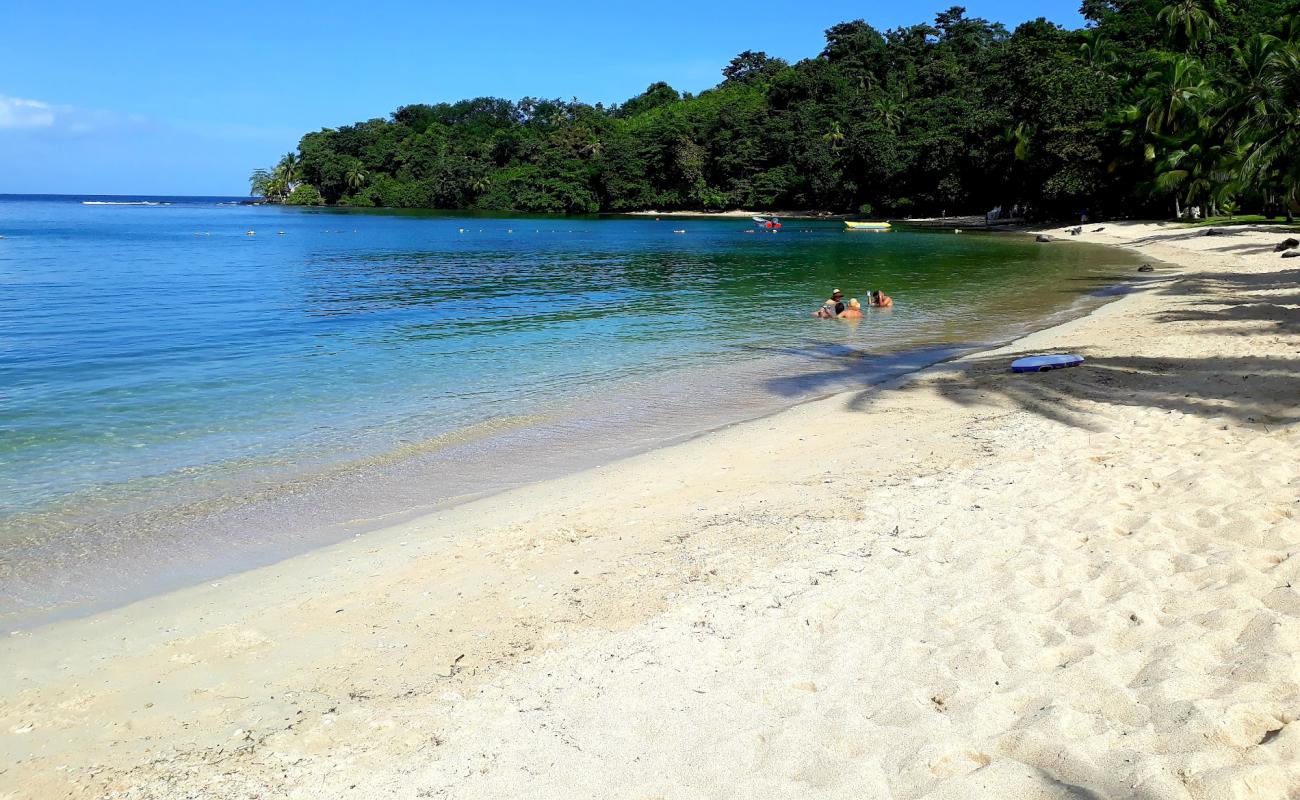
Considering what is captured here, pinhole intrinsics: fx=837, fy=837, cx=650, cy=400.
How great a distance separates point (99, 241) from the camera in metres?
62.3

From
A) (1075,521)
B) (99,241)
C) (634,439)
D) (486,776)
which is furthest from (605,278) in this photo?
(99,241)

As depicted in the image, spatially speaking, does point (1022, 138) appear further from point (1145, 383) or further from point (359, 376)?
point (359, 376)

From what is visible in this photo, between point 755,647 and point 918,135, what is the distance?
98.3 meters

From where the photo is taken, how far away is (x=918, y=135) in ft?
307

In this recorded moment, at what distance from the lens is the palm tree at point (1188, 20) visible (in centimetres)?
6244

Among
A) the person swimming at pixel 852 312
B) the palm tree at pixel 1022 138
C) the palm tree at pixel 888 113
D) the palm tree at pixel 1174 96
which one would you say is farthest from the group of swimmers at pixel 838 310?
the palm tree at pixel 888 113

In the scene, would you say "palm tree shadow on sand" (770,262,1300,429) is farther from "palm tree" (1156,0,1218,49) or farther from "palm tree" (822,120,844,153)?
"palm tree" (822,120,844,153)

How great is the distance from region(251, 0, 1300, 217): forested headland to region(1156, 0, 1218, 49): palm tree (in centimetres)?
14

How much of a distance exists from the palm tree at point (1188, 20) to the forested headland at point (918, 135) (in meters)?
0.14

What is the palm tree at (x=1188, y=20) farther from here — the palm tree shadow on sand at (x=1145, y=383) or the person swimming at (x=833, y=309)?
the palm tree shadow on sand at (x=1145, y=383)

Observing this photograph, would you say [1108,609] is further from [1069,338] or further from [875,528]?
[1069,338]

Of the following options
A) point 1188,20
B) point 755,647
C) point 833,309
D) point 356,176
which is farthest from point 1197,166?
point 356,176

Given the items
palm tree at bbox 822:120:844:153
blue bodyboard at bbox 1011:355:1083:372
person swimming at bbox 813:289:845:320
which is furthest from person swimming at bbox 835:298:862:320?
palm tree at bbox 822:120:844:153

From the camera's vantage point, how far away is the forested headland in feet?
164
